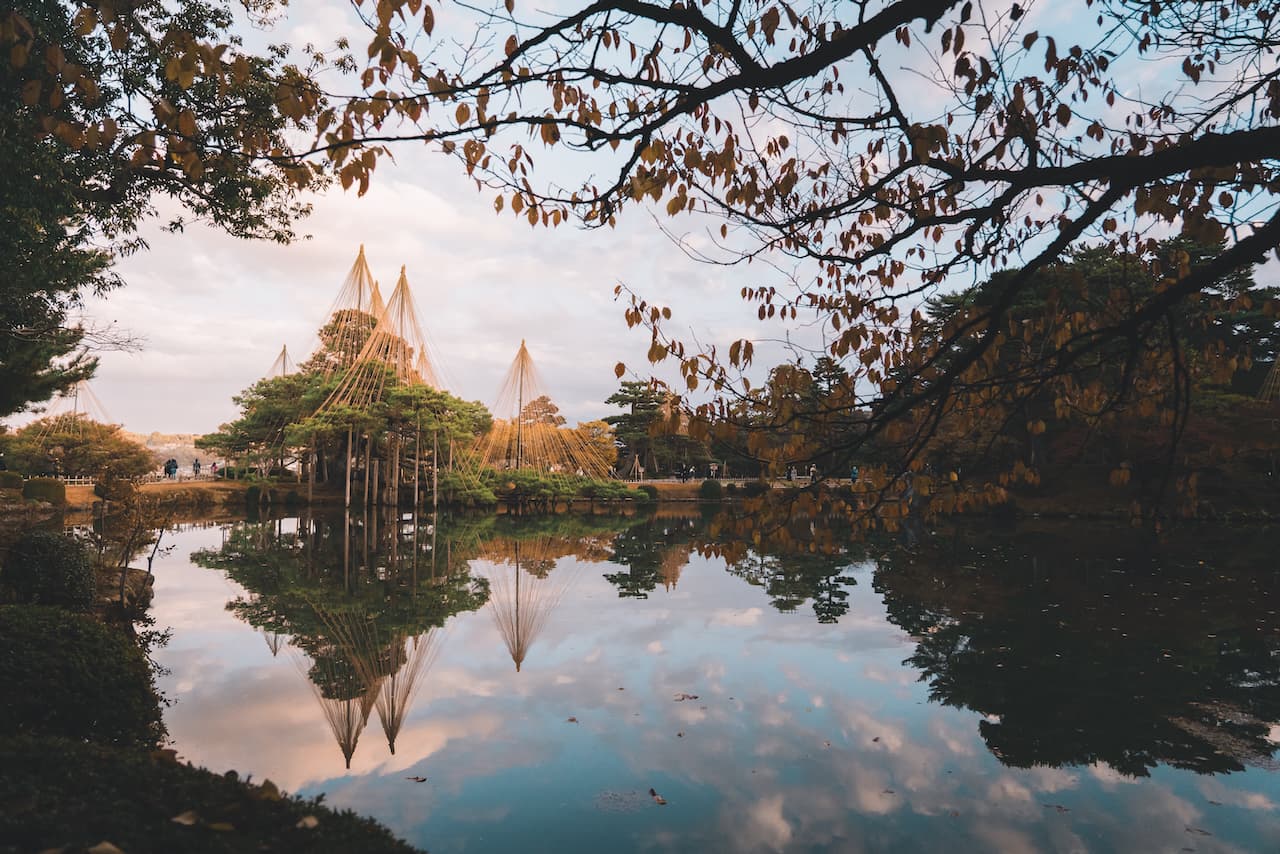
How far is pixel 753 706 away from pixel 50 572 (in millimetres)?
6997

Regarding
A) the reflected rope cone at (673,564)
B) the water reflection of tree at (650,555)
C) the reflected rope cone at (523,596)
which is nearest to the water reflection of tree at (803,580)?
the reflected rope cone at (673,564)

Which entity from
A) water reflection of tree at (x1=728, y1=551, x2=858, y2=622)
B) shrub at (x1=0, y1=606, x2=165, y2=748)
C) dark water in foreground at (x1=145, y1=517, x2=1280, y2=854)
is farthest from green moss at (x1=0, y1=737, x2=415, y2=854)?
water reflection of tree at (x1=728, y1=551, x2=858, y2=622)

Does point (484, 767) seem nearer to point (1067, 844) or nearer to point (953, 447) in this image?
point (1067, 844)

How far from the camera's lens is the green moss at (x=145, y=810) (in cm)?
192

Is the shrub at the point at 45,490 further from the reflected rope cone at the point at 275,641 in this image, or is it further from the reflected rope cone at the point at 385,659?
the reflected rope cone at the point at 275,641

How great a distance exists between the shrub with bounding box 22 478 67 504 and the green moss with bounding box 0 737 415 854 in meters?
19.5

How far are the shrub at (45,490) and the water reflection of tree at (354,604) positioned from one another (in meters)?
5.05

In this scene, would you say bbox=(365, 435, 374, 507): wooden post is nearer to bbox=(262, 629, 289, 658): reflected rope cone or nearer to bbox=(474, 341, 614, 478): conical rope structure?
bbox=(474, 341, 614, 478): conical rope structure

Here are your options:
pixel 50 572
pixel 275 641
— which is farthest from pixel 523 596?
pixel 50 572

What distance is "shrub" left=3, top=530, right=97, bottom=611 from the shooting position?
22.7ft

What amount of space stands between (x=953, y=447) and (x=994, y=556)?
9.79 m

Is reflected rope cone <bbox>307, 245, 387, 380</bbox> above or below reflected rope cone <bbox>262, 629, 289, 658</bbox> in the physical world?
above

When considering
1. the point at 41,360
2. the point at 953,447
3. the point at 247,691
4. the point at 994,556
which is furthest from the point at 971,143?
the point at 953,447

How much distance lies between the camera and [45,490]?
58.4ft
